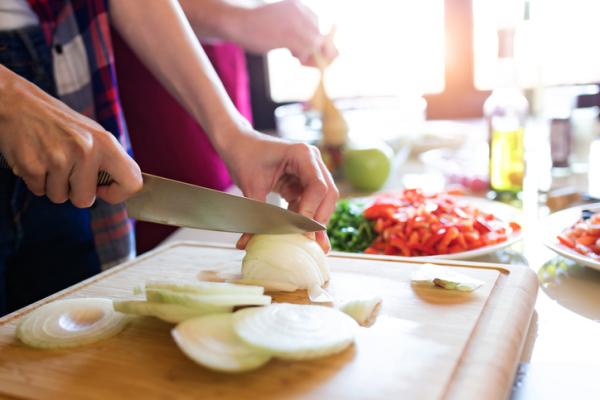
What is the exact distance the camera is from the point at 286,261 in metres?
1.00

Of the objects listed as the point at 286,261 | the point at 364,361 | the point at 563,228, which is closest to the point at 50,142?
the point at 286,261

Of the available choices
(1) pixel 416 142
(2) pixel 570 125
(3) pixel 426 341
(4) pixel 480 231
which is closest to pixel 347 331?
(3) pixel 426 341

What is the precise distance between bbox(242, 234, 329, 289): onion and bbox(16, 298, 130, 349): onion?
23 cm

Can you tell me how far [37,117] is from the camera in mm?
836

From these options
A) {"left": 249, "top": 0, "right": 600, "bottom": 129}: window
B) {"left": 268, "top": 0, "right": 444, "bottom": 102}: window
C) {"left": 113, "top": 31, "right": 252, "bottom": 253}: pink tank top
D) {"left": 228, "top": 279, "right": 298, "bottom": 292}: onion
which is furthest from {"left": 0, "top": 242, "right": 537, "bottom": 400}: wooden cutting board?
{"left": 268, "top": 0, "right": 444, "bottom": 102}: window

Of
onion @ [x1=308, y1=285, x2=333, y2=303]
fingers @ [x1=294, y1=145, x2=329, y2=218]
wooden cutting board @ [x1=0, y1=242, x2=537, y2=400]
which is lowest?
wooden cutting board @ [x1=0, y1=242, x2=537, y2=400]

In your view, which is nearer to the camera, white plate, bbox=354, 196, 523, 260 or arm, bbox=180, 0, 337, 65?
white plate, bbox=354, 196, 523, 260

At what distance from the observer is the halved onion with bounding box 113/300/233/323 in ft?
2.76

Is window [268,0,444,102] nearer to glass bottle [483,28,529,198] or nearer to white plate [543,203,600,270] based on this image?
glass bottle [483,28,529,198]

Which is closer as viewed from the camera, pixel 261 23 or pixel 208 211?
pixel 208 211

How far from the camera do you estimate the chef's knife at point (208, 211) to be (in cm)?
98

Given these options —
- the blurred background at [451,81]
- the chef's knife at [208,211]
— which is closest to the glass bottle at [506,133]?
the blurred background at [451,81]

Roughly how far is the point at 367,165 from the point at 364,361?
3.71ft

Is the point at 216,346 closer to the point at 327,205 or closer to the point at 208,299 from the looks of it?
the point at 208,299
